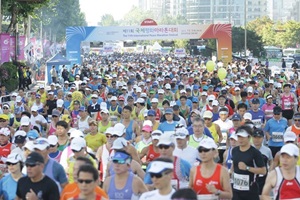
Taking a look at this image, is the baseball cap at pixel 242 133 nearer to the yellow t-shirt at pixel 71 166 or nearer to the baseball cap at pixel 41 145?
the yellow t-shirt at pixel 71 166

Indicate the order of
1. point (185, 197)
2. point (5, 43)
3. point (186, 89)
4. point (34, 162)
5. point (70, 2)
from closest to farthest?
point (185, 197)
point (34, 162)
point (186, 89)
point (5, 43)
point (70, 2)

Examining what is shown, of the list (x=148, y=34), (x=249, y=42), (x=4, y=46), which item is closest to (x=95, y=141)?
(x=4, y=46)

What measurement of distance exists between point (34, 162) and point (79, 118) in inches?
357

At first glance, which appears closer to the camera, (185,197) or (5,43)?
(185,197)

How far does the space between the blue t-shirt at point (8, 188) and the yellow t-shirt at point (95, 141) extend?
14.5 ft

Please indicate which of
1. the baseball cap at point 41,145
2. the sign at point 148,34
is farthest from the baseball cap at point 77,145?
the sign at point 148,34

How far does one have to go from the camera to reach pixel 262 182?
467 inches

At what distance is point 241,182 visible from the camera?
10.7m

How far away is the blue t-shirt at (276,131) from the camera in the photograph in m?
15.7

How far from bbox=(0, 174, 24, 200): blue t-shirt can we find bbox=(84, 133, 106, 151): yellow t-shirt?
174 inches

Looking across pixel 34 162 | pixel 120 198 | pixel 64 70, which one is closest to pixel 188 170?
pixel 120 198

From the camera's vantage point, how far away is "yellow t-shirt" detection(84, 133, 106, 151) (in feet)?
45.8

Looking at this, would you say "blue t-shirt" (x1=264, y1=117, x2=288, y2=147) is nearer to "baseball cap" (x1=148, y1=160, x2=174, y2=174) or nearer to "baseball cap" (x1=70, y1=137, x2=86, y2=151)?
"baseball cap" (x1=70, y1=137, x2=86, y2=151)

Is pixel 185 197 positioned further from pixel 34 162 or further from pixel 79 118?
pixel 79 118
